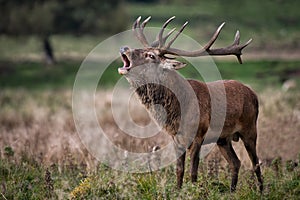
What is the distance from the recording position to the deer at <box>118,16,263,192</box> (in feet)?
24.5

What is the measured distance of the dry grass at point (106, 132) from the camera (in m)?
9.23

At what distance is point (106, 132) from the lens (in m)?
11.8

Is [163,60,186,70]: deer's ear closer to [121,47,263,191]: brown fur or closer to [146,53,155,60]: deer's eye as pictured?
[121,47,263,191]: brown fur

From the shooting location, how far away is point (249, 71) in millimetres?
26766

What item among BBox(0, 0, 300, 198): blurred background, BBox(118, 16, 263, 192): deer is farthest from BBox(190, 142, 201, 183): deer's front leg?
BBox(0, 0, 300, 198): blurred background

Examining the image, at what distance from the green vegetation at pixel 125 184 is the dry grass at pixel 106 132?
0.46 meters

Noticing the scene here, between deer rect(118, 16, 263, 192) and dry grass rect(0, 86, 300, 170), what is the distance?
743 millimetres

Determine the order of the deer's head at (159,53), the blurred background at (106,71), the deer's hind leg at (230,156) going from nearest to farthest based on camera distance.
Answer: the deer's head at (159,53) < the deer's hind leg at (230,156) < the blurred background at (106,71)

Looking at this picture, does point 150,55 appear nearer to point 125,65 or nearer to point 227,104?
point 125,65

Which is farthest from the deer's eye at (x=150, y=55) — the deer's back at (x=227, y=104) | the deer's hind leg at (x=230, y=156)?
the deer's hind leg at (x=230, y=156)

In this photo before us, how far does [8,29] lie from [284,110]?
79.1ft

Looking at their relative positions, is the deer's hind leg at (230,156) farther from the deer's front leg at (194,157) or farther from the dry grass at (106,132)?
the deer's front leg at (194,157)

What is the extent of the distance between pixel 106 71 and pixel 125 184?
24846 mm

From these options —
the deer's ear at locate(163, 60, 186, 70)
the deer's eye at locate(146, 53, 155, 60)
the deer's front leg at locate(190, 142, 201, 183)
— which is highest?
the deer's eye at locate(146, 53, 155, 60)
